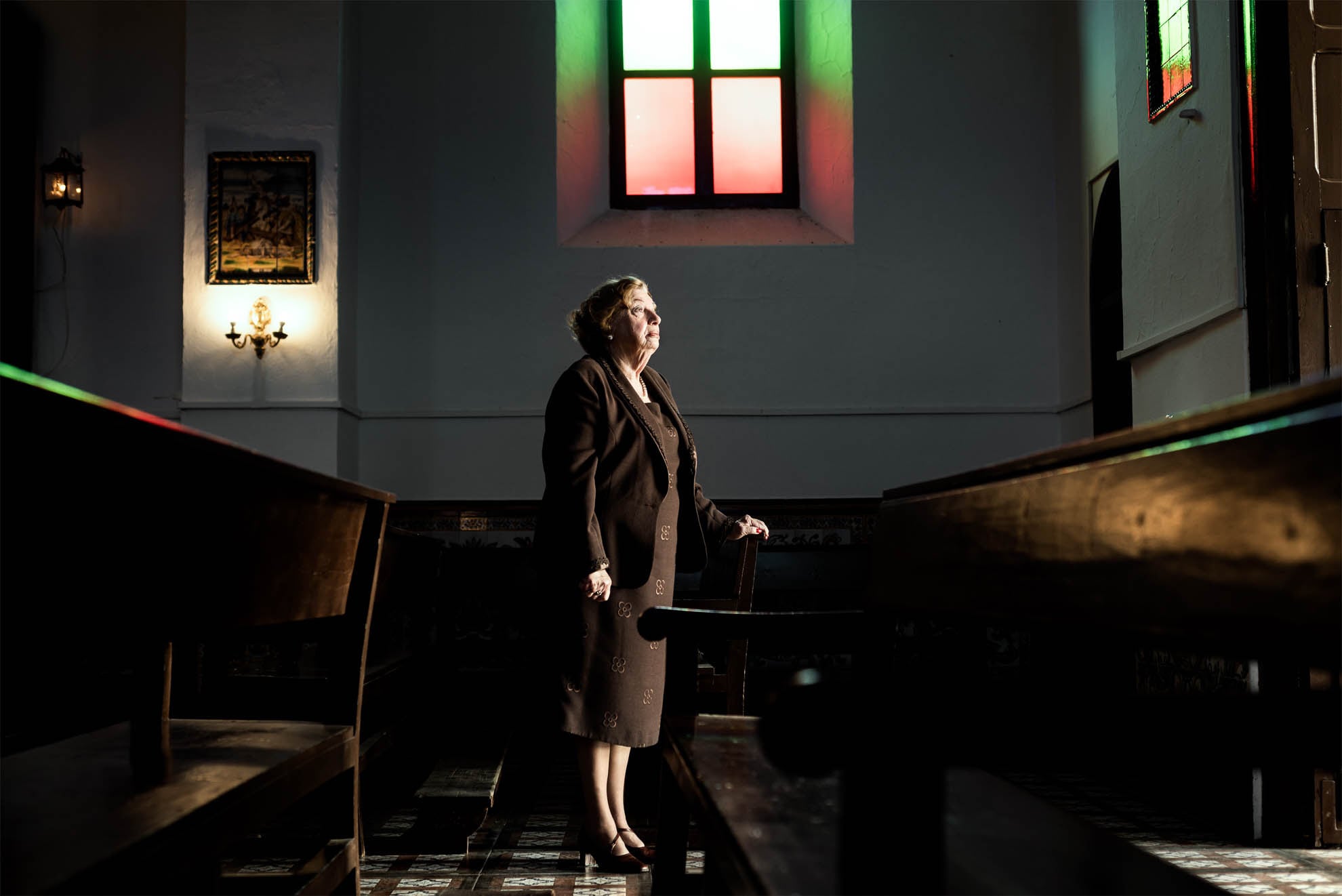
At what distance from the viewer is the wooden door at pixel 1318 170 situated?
368cm

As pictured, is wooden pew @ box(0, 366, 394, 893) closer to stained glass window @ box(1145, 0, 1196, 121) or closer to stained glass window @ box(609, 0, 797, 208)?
stained glass window @ box(1145, 0, 1196, 121)

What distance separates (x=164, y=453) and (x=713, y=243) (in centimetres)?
551

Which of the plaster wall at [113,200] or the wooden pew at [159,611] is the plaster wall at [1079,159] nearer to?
the wooden pew at [159,611]

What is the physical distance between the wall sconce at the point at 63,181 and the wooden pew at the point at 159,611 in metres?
5.11

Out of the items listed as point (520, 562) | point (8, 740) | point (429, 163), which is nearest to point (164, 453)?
point (8, 740)

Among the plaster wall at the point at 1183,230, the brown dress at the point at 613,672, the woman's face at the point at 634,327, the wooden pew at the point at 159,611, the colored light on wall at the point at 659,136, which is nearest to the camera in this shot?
the wooden pew at the point at 159,611

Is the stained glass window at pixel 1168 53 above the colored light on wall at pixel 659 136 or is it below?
below

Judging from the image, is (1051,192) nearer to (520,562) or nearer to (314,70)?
(520,562)

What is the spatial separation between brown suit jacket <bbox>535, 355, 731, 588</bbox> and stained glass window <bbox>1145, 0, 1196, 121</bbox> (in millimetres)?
2621

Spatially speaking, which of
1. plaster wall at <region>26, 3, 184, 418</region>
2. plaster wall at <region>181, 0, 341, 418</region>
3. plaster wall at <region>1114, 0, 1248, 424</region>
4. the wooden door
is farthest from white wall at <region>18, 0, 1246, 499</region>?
the wooden door

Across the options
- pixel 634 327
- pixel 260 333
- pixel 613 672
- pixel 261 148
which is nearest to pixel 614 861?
pixel 613 672

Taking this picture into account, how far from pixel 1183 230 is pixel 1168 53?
72 centimetres

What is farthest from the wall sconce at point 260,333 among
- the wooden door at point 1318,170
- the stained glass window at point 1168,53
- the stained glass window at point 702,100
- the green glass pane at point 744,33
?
the wooden door at point 1318,170

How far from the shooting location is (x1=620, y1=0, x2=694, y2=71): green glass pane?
278 inches
